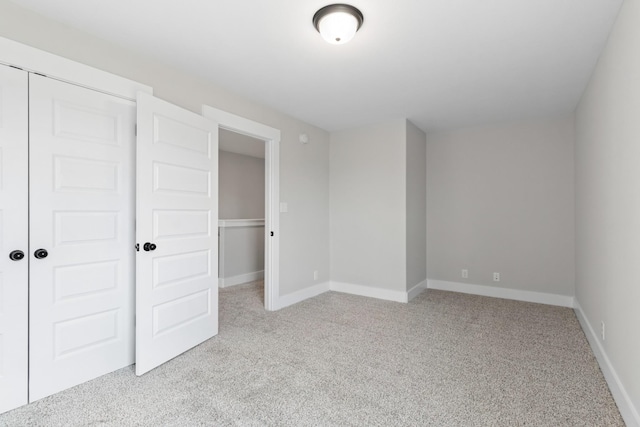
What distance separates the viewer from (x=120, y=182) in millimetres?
2238

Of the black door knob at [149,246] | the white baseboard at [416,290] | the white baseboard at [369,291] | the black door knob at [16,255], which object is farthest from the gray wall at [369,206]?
the black door knob at [16,255]

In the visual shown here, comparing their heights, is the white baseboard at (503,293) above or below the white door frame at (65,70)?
below

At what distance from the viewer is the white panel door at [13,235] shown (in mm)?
1758

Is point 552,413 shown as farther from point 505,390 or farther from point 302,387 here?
point 302,387

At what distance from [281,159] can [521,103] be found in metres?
2.65

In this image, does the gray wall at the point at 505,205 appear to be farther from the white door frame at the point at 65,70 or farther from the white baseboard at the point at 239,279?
the white door frame at the point at 65,70

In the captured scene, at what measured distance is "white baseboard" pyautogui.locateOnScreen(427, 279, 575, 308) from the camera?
3850 mm

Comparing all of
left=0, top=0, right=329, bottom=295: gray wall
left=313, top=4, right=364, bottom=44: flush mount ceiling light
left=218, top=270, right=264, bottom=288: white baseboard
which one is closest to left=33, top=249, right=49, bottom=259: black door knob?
left=0, top=0, right=329, bottom=295: gray wall

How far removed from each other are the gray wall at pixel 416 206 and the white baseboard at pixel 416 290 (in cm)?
4

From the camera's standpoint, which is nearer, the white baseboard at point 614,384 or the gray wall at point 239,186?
the white baseboard at point 614,384

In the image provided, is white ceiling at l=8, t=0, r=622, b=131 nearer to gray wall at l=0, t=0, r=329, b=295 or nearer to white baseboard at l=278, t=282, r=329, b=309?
gray wall at l=0, t=0, r=329, b=295

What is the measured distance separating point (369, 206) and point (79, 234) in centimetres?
312

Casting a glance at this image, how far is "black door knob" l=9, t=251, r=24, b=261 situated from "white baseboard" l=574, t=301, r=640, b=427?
3302 millimetres

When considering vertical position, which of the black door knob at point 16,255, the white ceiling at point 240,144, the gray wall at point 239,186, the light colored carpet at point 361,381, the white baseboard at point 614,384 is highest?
the white ceiling at point 240,144
